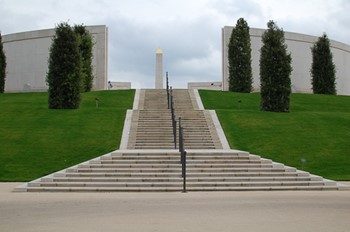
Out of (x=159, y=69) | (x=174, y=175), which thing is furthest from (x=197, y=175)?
A: (x=159, y=69)

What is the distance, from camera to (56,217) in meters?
7.14

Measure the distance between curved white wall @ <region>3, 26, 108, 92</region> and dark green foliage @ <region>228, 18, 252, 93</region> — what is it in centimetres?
980

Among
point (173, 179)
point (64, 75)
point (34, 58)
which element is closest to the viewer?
point (173, 179)

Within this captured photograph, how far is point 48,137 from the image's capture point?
685 inches

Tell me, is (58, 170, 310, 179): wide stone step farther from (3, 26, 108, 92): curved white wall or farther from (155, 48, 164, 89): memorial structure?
(3, 26, 108, 92): curved white wall

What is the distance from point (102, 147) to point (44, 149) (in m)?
1.89

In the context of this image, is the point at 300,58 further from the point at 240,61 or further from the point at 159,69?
the point at 159,69

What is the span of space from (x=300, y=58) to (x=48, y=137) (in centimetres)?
2622

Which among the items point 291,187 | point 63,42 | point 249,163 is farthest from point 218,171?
point 63,42

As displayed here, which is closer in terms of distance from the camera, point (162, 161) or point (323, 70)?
point (162, 161)

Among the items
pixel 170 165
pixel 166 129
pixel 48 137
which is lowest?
pixel 170 165

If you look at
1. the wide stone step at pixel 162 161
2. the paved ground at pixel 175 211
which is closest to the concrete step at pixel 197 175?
the wide stone step at pixel 162 161

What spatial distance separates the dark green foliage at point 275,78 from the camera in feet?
76.1

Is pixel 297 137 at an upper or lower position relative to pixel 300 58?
lower
